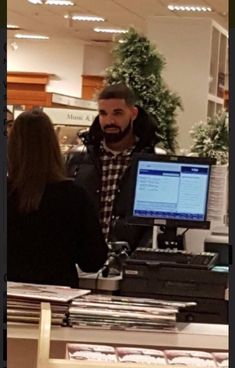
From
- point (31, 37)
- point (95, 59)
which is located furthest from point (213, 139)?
point (95, 59)

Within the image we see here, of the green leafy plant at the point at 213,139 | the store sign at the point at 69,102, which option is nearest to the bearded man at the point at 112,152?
the green leafy plant at the point at 213,139

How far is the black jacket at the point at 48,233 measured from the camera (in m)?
2.96

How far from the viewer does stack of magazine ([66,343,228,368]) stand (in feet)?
5.90

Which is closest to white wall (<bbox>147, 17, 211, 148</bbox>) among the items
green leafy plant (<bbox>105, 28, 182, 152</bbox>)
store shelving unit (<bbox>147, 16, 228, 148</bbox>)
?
store shelving unit (<bbox>147, 16, 228, 148</bbox>)

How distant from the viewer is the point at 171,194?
359cm

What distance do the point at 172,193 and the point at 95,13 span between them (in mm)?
8831

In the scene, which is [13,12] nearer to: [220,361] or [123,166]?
[123,166]

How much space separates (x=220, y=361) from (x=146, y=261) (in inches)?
51.9

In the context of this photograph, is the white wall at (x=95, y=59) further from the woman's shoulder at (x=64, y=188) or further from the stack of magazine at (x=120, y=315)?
the stack of magazine at (x=120, y=315)

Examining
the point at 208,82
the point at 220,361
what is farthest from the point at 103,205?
the point at 208,82

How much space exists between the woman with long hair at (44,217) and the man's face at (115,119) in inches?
39.8

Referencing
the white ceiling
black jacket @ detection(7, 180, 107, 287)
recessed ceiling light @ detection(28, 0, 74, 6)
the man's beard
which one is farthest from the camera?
recessed ceiling light @ detection(28, 0, 74, 6)

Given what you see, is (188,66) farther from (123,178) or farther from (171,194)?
(171,194)

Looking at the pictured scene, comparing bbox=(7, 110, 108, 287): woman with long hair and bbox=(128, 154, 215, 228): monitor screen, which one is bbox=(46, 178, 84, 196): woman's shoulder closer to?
bbox=(7, 110, 108, 287): woman with long hair
